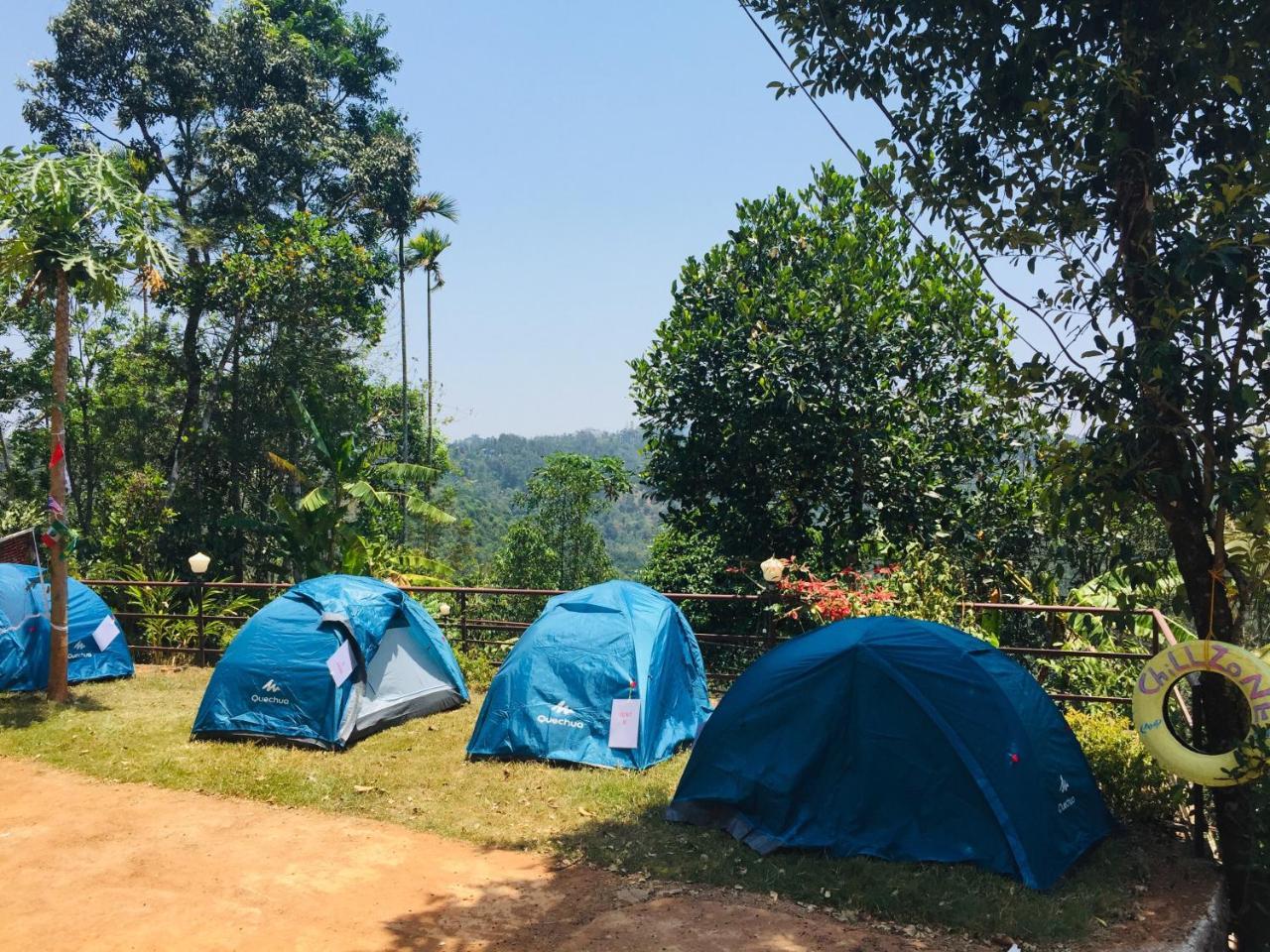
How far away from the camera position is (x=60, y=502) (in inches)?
400

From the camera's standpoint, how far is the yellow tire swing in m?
5.11

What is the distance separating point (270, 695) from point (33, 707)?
10.9 ft

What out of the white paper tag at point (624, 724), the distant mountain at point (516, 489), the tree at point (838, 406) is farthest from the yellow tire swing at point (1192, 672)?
the distant mountain at point (516, 489)

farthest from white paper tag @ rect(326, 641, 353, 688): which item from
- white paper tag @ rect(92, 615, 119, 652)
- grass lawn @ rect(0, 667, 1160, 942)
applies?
white paper tag @ rect(92, 615, 119, 652)

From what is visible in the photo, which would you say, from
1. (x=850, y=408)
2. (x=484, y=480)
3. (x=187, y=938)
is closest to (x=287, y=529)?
(x=850, y=408)

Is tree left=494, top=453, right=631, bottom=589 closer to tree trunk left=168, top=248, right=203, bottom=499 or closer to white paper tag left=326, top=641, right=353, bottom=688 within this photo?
tree trunk left=168, top=248, right=203, bottom=499

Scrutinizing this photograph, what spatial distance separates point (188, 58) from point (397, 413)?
10.1 meters

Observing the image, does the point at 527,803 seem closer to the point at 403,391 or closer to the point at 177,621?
the point at 177,621

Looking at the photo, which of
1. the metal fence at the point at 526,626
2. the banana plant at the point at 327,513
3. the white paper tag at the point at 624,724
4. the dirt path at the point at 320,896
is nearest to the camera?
the dirt path at the point at 320,896

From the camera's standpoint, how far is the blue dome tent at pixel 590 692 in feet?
25.5

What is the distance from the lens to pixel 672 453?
1312 centimetres

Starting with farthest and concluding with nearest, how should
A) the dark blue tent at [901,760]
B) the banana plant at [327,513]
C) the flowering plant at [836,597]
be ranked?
the banana plant at [327,513] → the flowering plant at [836,597] → the dark blue tent at [901,760]

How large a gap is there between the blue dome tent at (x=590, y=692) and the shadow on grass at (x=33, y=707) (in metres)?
4.87

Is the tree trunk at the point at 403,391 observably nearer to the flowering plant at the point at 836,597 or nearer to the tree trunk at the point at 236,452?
the tree trunk at the point at 236,452
